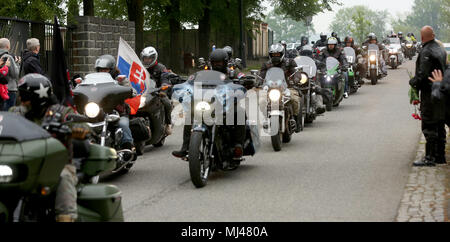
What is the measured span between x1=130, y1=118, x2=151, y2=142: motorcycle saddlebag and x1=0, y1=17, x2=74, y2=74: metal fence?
562cm

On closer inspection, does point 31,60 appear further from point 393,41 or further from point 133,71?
point 393,41

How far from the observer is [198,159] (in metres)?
9.30

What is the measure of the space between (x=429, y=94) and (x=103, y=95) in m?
4.05

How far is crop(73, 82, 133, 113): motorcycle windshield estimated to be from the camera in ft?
31.3

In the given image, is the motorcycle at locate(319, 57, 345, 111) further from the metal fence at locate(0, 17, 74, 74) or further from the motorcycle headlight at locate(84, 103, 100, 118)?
the motorcycle headlight at locate(84, 103, 100, 118)

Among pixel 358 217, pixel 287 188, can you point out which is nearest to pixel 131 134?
pixel 287 188

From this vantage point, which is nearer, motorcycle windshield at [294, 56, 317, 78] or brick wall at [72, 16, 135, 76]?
motorcycle windshield at [294, 56, 317, 78]

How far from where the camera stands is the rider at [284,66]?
44.7 ft

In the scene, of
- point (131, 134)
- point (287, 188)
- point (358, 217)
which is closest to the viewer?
point (358, 217)

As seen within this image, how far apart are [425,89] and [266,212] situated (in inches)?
145

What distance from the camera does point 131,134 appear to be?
35.7ft

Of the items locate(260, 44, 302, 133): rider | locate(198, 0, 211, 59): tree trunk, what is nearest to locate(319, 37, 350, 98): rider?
locate(260, 44, 302, 133): rider
